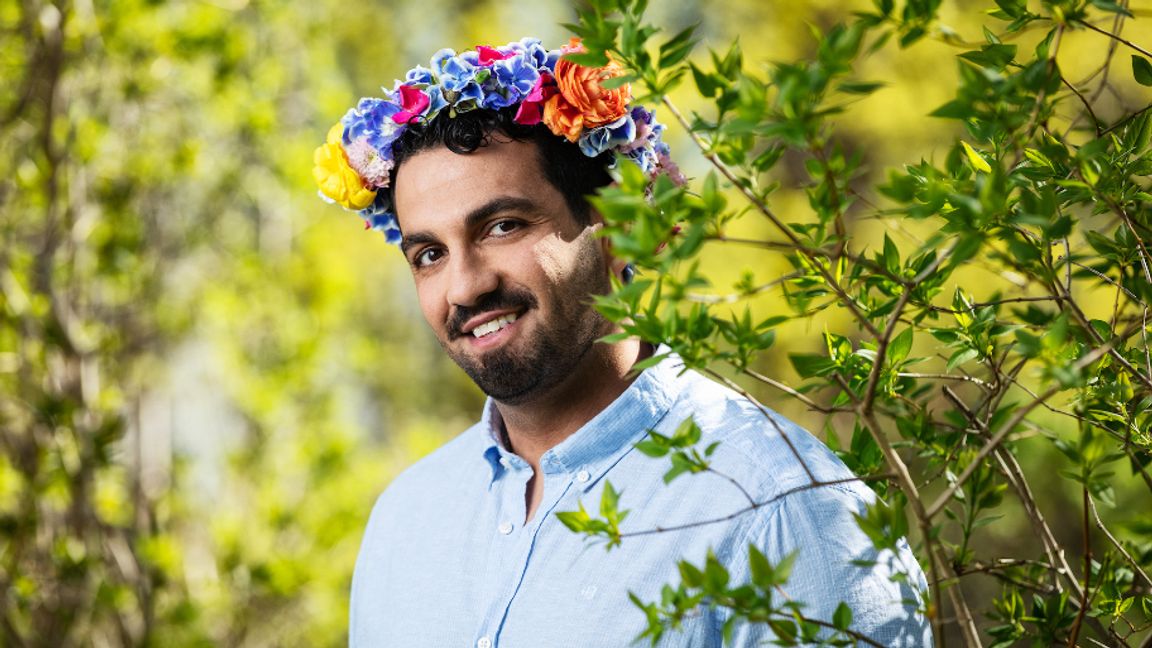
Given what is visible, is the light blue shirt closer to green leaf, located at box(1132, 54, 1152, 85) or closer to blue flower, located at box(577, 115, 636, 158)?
blue flower, located at box(577, 115, 636, 158)

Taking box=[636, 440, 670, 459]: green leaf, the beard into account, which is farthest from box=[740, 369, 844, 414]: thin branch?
the beard

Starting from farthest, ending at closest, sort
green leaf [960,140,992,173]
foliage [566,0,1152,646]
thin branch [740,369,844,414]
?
green leaf [960,140,992,173]
thin branch [740,369,844,414]
foliage [566,0,1152,646]

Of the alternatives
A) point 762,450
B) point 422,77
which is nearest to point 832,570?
point 762,450

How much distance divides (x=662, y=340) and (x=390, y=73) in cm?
1239

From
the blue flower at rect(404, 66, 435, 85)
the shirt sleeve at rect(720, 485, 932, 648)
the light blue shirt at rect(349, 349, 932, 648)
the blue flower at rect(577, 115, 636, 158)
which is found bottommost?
the shirt sleeve at rect(720, 485, 932, 648)

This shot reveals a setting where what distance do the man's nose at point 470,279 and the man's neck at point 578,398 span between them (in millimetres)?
184

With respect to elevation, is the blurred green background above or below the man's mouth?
above

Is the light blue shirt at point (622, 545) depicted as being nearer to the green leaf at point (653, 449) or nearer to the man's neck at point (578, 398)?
the man's neck at point (578, 398)

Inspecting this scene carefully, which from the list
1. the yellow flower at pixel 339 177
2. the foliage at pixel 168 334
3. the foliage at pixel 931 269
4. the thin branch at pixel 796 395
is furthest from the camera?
the foliage at pixel 168 334

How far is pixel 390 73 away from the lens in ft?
41.9

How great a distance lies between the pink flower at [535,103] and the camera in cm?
154

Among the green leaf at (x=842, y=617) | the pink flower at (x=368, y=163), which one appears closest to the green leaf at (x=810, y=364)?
the green leaf at (x=842, y=617)

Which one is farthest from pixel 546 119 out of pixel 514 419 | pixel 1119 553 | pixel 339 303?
pixel 339 303

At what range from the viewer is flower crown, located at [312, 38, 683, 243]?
1531 mm
